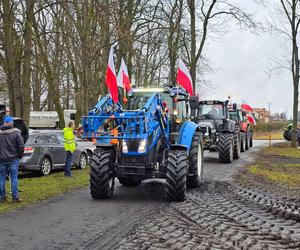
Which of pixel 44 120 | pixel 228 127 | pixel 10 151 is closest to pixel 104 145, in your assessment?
pixel 10 151

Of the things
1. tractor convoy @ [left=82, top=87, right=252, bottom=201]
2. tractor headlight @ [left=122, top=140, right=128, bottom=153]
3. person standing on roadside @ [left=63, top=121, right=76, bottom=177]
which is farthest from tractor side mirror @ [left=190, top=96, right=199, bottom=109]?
person standing on roadside @ [left=63, top=121, right=76, bottom=177]

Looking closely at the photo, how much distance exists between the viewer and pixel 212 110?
2248cm

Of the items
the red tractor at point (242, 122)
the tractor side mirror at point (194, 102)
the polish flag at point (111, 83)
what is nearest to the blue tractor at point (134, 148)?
the polish flag at point (111, 83)

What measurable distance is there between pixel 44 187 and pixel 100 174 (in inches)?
124

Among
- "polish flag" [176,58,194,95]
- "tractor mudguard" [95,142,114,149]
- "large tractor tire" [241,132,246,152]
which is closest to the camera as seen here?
"tractor mudguard" [95,142,114,149]

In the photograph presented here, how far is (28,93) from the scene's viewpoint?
19.4 meters

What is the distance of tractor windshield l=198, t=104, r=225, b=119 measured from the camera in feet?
73.2

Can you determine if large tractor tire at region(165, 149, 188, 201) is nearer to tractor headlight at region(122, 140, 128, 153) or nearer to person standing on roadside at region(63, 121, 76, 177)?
tractor headlight at region(122, 140, 128, 153)

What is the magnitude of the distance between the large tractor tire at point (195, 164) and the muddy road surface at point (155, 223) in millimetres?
638

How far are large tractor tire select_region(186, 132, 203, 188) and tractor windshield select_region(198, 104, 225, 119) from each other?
928 cm

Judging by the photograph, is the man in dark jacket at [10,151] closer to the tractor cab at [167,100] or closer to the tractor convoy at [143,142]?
the tractor convoy at [143,142]

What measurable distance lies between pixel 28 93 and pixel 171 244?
1397 cm

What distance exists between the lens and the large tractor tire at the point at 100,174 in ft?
35.2

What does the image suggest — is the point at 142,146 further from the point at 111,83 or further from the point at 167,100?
the point at 167,100
